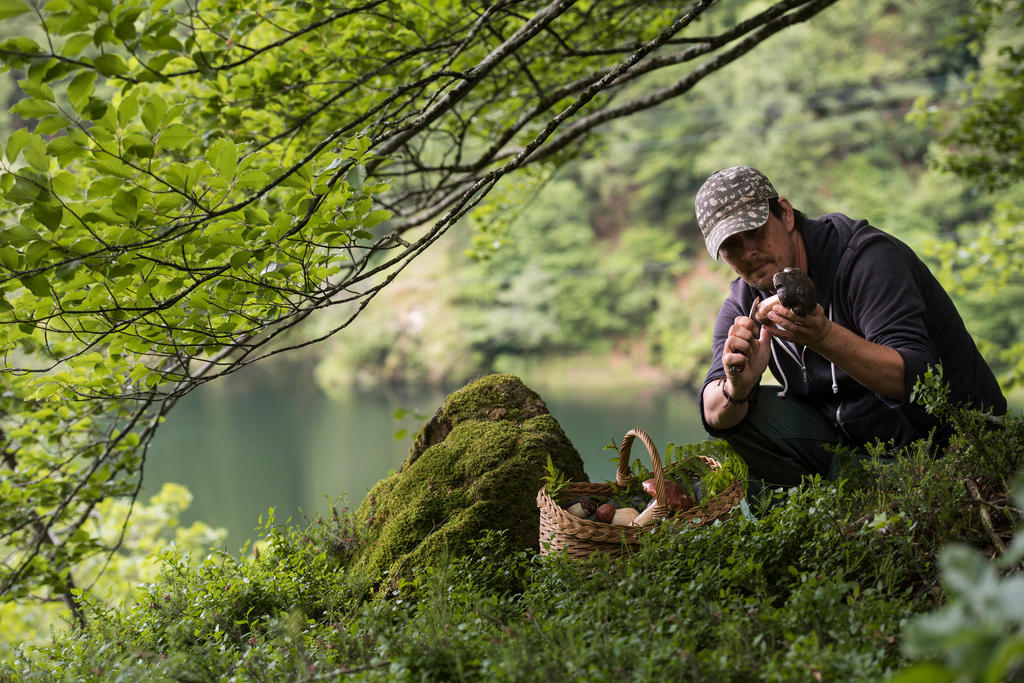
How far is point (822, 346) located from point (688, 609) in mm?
1055

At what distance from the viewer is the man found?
8.24ft

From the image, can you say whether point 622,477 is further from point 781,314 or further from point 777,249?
point 777,249

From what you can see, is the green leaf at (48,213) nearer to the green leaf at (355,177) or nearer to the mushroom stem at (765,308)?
the green leaf at (355,177)

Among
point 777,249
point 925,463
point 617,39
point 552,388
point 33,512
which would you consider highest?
point 552,388

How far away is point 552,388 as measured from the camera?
27156 millimetres

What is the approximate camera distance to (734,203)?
273 centimetres

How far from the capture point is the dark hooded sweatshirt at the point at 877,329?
253 cm

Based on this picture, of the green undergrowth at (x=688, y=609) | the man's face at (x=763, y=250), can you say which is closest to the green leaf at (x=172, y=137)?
the green undergrowth at (x=688, y=609)

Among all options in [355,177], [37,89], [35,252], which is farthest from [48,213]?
[355,177]

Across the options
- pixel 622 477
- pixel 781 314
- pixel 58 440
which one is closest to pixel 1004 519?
pixel 781 314

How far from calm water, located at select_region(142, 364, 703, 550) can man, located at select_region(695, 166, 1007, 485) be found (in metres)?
17.0

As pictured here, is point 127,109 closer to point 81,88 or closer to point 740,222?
point 81,88

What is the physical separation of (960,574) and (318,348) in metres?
32.3

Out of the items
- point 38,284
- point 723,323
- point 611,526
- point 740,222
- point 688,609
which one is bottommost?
point 688,609
